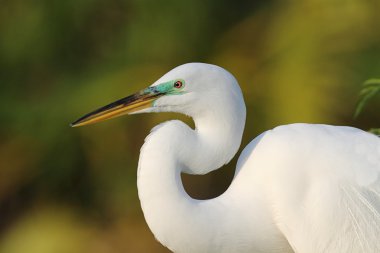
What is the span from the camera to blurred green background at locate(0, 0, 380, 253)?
212 inches

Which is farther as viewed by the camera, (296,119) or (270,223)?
(296,119)

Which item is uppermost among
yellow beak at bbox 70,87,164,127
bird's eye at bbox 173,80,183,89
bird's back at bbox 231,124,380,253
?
bird's eye at bbox 173,80,183,89

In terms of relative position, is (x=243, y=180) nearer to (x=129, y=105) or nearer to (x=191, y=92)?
(x=191, y=92)

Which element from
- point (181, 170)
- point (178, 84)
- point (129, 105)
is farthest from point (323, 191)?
point (129, 105)

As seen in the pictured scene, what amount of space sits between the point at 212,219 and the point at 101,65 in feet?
9.69

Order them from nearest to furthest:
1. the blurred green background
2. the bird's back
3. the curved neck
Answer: the curved neck
the bird's back
the blurred green background

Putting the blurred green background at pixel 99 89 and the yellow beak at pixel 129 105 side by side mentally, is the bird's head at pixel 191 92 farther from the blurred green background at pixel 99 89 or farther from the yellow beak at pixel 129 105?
the blurred green background at pixel 99 89

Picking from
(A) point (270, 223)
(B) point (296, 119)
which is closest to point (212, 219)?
(A) point (270, 223)

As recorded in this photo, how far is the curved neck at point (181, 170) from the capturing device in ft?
9.06

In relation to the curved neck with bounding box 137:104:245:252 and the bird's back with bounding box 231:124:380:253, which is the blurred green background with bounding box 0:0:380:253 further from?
the curved neck with bounding box 137:104:245:252

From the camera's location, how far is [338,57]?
5117mm

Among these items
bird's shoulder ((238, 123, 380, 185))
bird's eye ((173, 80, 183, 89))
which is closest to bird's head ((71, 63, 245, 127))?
bird's eye ((173, 80, 183, 89))

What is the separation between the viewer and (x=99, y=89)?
5.48 meters

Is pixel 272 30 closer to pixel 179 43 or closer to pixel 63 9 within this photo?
pixel 179 43
